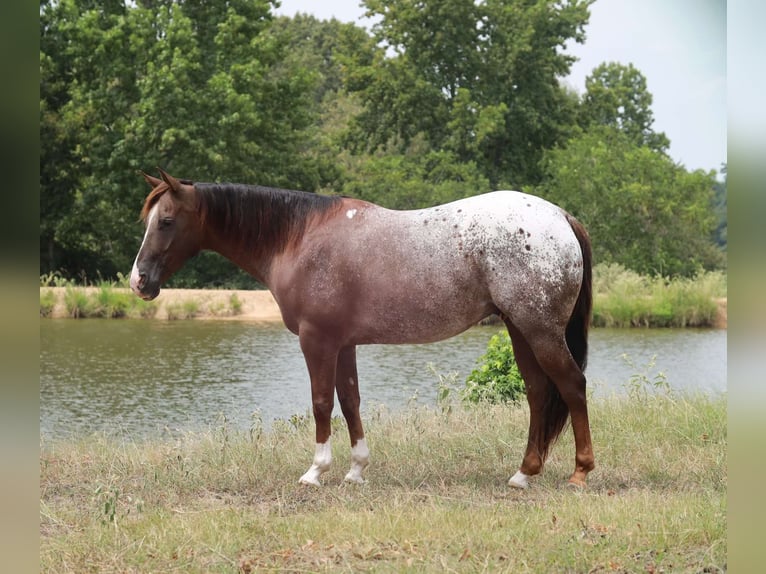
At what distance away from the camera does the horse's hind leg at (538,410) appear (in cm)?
529

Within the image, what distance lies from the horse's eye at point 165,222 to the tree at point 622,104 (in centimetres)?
2475

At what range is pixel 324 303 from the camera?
5156 mm

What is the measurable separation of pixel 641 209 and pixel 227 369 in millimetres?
13899

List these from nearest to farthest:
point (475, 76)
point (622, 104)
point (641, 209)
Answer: point (641, 209), point (475, 76), point (622, 104)

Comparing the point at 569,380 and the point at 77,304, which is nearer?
the point at 569,380

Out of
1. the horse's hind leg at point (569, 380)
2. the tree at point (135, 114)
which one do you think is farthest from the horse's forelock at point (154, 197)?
the tree at point (135, 114)

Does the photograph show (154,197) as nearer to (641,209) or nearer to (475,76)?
(641,209)

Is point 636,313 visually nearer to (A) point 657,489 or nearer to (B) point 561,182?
(B) point 561,182

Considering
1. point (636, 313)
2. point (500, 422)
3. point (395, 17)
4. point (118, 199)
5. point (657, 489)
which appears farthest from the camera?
point (395, 17)

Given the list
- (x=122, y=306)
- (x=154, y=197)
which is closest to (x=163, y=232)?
(x=154, y=197)

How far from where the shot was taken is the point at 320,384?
5207 millimetres

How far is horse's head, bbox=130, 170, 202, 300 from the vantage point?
17.2ft
